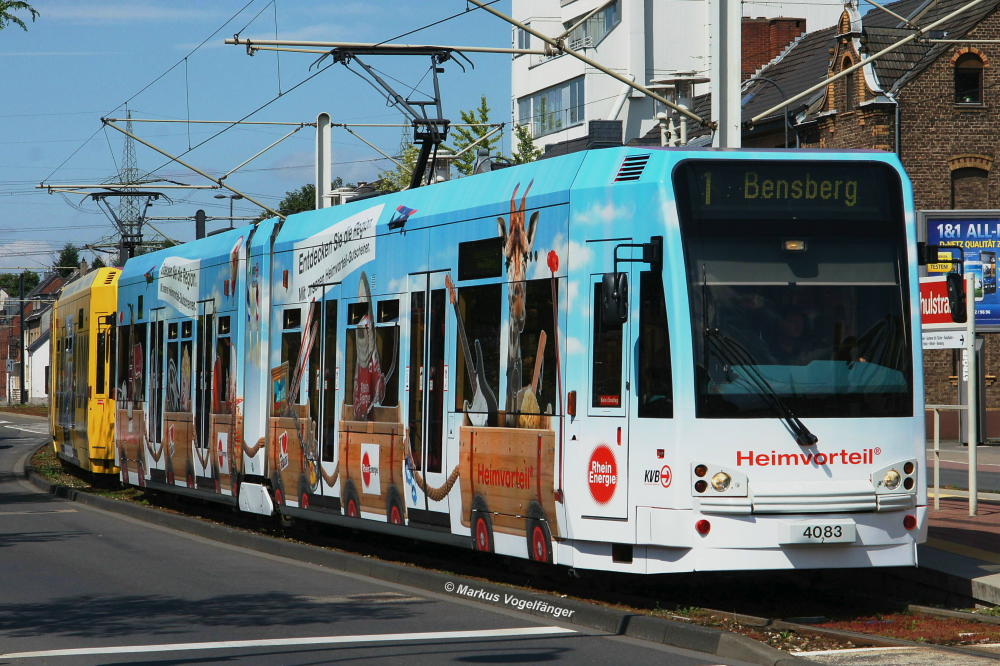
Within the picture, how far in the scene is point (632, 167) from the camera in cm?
1096

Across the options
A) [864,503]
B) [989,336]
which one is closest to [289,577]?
[864,503]

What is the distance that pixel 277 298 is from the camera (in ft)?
55.6

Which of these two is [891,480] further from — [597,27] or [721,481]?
[597,27]

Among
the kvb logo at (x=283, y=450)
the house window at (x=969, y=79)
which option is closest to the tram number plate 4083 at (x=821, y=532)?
the kvb logo at (x=283, y=450)

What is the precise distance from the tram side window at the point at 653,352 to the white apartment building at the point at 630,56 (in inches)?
1827

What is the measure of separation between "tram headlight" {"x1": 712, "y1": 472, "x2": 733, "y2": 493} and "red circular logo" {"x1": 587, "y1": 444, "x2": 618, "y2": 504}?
0.73m

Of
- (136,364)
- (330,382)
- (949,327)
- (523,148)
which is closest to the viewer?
(330,382)

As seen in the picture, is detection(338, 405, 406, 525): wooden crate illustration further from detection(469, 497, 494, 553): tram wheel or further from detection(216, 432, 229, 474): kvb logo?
detection(216, 432, 229, 474): kvb logo

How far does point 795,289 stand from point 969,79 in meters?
33.3

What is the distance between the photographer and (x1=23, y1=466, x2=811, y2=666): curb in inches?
353

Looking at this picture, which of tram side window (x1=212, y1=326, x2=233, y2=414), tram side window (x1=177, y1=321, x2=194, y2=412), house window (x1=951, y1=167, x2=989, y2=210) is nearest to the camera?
tram side window (x1=212, y1=326, x2=233, y2=414)

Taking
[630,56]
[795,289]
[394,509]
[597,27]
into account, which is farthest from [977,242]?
[597,27]

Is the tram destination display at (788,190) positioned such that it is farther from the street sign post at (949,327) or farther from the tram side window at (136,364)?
the tram side window at (136,364)

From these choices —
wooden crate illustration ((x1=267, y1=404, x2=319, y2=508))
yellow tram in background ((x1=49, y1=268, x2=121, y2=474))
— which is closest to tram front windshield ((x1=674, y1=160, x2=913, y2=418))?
wooden crate illustration ((x1=267, y1=404, x2=319, y2=508))
